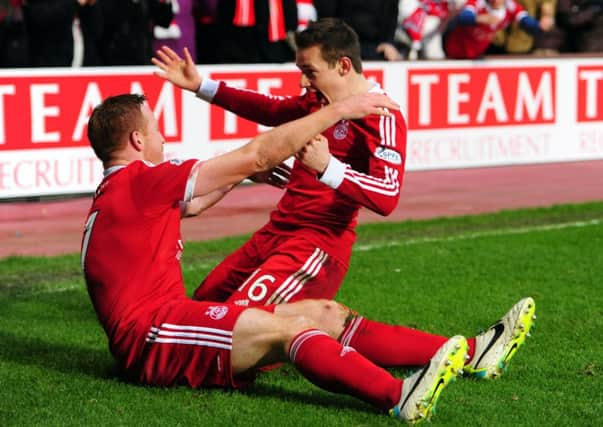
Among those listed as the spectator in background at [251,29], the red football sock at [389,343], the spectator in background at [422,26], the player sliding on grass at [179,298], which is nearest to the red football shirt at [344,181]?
the red football sock at [389,343]

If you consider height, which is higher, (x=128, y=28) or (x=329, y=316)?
(x=128, y=28)

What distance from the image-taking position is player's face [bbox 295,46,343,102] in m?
7.08

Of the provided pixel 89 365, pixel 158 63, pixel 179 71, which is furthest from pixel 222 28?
pixel 89 365

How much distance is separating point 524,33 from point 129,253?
11.2 m

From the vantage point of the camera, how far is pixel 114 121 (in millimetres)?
6227

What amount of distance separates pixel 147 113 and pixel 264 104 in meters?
1.55

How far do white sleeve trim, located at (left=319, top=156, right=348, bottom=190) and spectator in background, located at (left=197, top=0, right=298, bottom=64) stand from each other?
23.9 feet

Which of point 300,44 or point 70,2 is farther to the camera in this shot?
point 70,2

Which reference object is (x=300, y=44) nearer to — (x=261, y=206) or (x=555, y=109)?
(x=261, y=206)

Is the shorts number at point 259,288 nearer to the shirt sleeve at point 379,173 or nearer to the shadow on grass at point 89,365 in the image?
the shadow on grass at point 89,365

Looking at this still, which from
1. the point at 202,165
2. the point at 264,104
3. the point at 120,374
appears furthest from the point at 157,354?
the point at 264,104

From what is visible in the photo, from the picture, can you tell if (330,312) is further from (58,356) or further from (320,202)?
(58,356)

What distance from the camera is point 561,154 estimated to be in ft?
46.7

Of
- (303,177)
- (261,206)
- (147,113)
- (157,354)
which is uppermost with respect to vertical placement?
(147,113)
